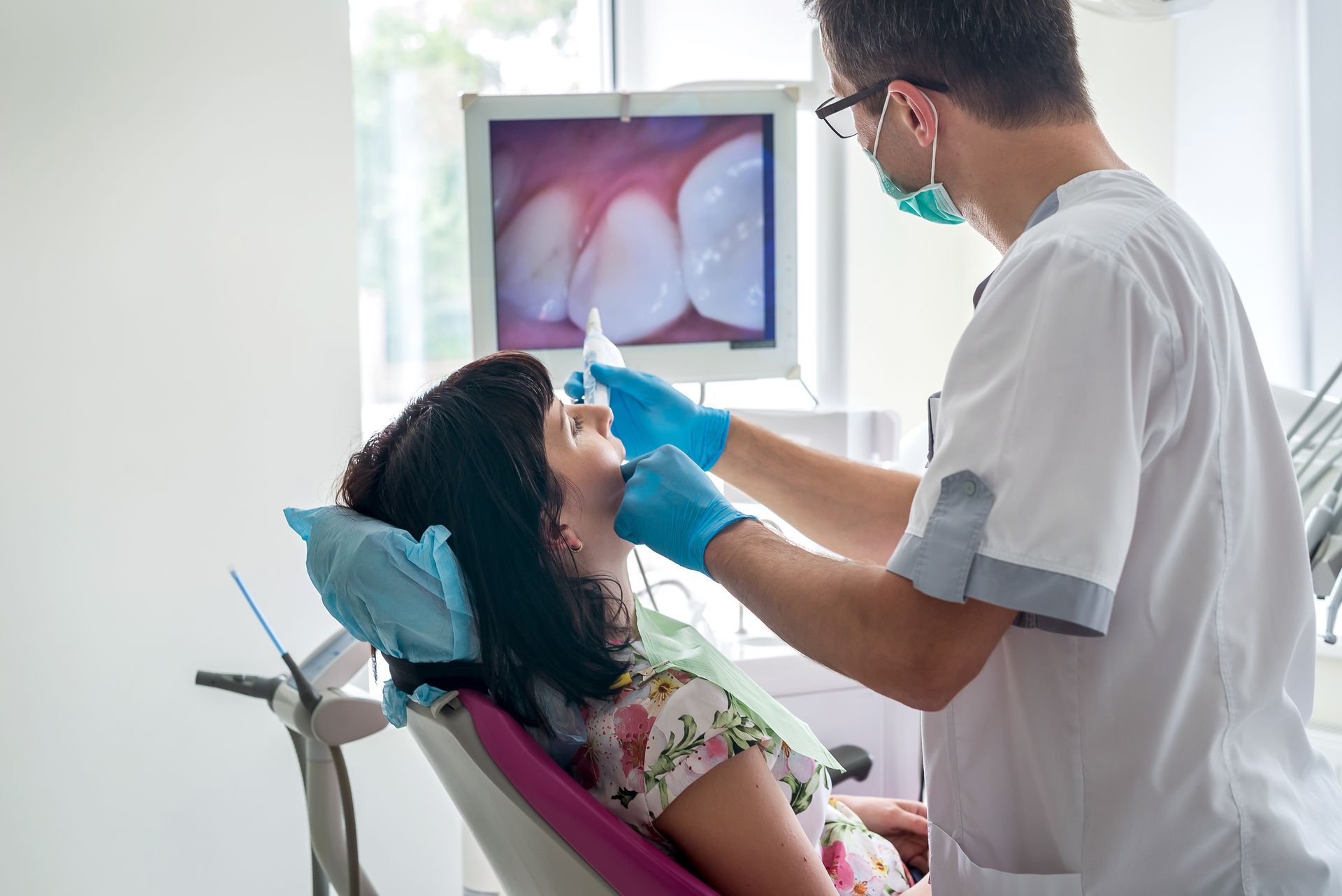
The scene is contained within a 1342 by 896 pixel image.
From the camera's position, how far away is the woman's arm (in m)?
1.01

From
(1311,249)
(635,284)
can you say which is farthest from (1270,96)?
(635,284)

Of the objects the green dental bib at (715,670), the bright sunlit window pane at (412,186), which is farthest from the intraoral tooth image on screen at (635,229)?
the bright sunlit window pane at (412,186)

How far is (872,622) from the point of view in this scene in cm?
90

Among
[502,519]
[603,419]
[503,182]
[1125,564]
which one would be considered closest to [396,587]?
[502,519]

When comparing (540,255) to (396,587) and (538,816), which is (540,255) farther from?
(538,816)

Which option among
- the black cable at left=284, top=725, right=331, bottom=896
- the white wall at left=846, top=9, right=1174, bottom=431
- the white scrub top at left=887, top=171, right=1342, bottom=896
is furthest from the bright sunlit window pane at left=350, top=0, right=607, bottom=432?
the white scrub top at left=887, top=171, right=1342, bottom=896

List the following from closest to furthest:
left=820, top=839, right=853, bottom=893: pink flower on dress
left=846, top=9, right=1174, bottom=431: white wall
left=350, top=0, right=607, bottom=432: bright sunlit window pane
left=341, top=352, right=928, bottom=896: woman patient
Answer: left=341, top=352, right=928, bottom=896: woman patient < left=820, top=839, right=853, bottom=893: pink flower on dress < left=846, top=9, right=1174, bottom=431: white wall < left=350, top=0, right=607, bottom=432: bright sunlit window pane

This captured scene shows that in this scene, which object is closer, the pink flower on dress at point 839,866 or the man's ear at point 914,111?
the man's ear at point 914,111

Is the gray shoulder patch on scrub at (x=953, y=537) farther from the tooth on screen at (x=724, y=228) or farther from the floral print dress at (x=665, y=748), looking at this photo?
the tooth on screen at (x=724, y=228)

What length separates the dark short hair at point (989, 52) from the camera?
0.99 m

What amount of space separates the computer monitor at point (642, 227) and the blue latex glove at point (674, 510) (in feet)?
2.57

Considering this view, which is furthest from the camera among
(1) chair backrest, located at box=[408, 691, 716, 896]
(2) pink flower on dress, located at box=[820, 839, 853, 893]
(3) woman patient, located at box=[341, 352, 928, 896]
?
(2) pink flower on dress, located at box=[820, 839, 853, 893]

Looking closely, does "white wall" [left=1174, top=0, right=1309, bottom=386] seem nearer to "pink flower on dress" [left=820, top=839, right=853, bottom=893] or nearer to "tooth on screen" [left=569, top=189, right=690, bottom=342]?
"tooth on screen" [left=569, top=189, right=690, bottom=342]

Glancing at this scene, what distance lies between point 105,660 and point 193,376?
1.63ft
